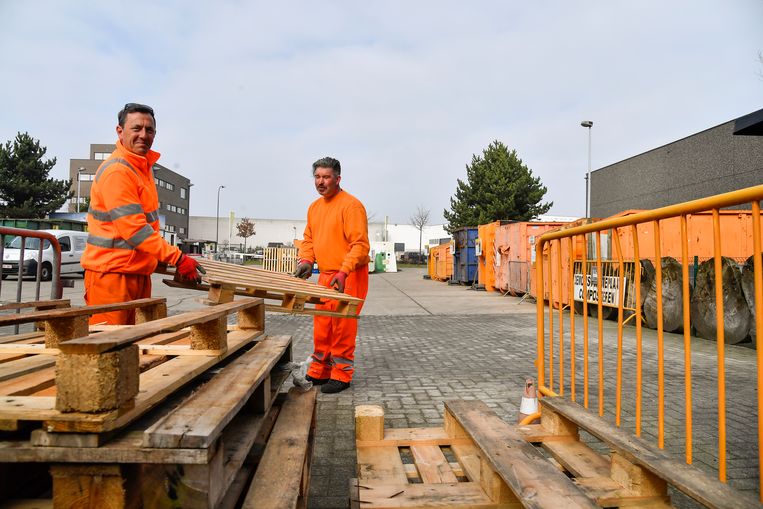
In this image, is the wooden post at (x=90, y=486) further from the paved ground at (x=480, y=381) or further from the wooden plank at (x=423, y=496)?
the paved ground at (x=480, y=381)

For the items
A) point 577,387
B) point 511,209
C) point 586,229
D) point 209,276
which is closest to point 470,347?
point 577,387

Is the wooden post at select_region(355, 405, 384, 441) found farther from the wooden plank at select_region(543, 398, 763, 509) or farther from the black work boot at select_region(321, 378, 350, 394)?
the black work boot at select_region(321, 378, 350, 394)

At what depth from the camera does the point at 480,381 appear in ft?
15.5

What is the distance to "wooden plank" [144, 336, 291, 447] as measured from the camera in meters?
1.17

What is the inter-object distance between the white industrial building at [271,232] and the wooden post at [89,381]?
65.1 m

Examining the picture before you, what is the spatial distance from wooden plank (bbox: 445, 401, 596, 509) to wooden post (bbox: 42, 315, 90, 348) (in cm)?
185

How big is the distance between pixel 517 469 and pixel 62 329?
204cm

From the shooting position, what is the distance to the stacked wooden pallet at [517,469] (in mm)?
1611

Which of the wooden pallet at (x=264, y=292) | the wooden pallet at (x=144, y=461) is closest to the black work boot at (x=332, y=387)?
the wooden pallet at (x=264, y=292)

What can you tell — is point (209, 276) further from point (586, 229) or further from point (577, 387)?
point (577, 387)

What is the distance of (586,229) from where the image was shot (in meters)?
2.75

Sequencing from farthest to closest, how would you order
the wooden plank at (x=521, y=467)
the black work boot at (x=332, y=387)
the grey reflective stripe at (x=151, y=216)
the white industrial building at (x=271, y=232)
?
the white industrial building at (x=271, y=232)
the black work boot at (x=332, y=387)
the grey reflective stripe at (x=151, y=216)
the wooden plank at (x=521, y=467)

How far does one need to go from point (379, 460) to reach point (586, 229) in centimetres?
170

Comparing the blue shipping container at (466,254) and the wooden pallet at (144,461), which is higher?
the blue shipping container at (466,254)
